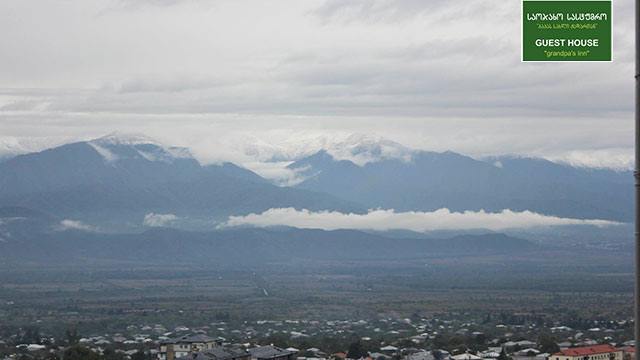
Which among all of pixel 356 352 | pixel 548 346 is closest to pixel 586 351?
pixel 548 346

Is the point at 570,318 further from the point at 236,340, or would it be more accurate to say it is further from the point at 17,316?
the point at 17,316

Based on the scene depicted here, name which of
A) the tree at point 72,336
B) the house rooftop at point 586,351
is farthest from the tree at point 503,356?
the tree at point 72,336

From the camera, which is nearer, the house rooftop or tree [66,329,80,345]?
the house rooftop

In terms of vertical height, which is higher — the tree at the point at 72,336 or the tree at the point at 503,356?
the tree at the point at 503,356

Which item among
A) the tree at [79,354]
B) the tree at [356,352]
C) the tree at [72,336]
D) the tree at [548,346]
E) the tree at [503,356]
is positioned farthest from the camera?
the tree at [72,336]

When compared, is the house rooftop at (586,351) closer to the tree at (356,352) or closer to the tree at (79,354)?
the tree at (356,352)

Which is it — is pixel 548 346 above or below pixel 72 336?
above

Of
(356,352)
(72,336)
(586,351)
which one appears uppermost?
(586,351)

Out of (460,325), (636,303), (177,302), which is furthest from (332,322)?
(636,303)

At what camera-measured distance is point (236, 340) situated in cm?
8000

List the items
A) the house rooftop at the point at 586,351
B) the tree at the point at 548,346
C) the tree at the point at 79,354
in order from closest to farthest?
the tree at the point at 79,354 → the house rooftop at the point at 586,351 → the tree at the point at 548,346

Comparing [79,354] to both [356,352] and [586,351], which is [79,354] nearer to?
[356,352]

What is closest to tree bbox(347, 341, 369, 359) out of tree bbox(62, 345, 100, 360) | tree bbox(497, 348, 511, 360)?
tree bbox(497, 348, 511, 360)

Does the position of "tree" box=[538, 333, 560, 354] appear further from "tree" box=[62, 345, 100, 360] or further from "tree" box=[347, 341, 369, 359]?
"tree" box=[62, 345, 100, 360]
